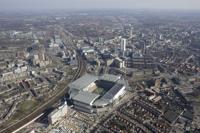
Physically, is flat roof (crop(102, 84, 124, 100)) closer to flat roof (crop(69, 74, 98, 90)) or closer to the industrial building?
the industrial building

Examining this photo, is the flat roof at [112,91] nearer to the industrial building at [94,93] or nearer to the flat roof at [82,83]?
the industrial building at [94,93]

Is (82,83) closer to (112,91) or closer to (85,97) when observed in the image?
(85,97)

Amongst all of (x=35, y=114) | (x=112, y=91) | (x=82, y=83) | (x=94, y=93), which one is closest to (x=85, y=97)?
(x=94, y=93)

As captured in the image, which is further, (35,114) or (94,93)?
(94,93)

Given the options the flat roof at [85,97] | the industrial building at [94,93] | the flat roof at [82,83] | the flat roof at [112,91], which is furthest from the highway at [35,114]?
the flat roof at [112,91]

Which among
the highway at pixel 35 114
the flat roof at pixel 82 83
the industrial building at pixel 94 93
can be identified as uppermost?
the flat roof at pixel 82 83

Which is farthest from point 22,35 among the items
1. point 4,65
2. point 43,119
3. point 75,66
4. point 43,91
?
point 43,119

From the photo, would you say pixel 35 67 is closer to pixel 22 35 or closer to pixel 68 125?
pixel 68 125

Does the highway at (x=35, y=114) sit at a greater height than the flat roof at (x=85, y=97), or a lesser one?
lesser

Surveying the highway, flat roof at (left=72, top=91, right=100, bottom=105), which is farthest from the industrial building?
the highway
